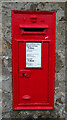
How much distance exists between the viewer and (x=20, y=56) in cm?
180

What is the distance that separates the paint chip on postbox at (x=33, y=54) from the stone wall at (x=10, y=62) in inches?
11.1

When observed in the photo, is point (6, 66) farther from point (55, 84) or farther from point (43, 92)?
point (55, 84)

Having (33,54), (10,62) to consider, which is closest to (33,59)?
(33,54)

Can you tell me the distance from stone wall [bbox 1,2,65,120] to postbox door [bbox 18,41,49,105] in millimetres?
193

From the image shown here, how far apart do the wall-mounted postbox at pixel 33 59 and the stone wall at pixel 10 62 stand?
10 centimetres

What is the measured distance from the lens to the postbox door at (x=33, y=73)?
1.80m

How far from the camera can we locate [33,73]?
184 cm

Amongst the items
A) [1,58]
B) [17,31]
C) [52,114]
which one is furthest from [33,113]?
[17,31]

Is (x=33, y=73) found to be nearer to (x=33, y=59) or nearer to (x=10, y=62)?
(x=33, y=59)

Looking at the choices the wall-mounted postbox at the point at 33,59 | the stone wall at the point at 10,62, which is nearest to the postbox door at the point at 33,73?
the wall-mounted postbox at the point at 33,59

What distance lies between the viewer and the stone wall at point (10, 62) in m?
1.83

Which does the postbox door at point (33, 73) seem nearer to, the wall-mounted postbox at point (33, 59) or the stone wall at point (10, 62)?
the wall-mounted postbox at point (33, 59)

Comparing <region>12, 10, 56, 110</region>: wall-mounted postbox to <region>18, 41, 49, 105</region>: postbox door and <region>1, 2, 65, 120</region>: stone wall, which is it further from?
<region>1, 2, 65, 120</region>: stone wall

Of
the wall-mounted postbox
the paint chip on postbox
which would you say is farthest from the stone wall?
the paint chip on postbox
